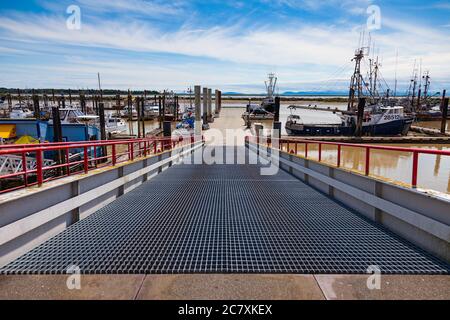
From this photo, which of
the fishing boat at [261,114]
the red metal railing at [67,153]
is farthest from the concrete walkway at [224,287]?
the fishing boat at [261,114]

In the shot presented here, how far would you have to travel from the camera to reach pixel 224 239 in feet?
16.9

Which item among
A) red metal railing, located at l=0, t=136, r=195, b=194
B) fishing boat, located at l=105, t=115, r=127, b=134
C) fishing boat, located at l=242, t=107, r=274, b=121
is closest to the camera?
red metal railing, located at l=0, t=136, r=195, b=194

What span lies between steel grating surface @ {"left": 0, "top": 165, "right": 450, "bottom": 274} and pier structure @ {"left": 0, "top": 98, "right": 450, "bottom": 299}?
18 millimetres

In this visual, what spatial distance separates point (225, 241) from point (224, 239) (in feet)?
0.33

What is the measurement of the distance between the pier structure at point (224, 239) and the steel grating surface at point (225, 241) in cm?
2

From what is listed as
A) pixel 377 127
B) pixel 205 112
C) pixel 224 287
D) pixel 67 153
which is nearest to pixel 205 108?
pixel 205 112

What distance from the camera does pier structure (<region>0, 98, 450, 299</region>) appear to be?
12.6 ft

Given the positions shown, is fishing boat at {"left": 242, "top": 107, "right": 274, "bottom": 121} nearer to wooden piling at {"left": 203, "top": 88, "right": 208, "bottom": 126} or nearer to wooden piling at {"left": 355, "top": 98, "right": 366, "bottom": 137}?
wooden piling at {"left": 203, "top": 88, "right": 208, "bottom": 126}

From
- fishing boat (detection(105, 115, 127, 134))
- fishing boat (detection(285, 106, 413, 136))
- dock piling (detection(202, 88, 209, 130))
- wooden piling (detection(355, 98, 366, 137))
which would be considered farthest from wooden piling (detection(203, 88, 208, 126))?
wooden piling (detection(355, 98, 366, 137))

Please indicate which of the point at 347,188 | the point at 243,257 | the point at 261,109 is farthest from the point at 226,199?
the point at 261,109

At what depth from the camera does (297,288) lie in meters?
3.70

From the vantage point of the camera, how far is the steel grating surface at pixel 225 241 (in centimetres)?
420

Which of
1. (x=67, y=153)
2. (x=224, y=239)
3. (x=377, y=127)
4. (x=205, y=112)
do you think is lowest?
(x=377, y=127)

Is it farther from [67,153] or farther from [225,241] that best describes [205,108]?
[225,241]
